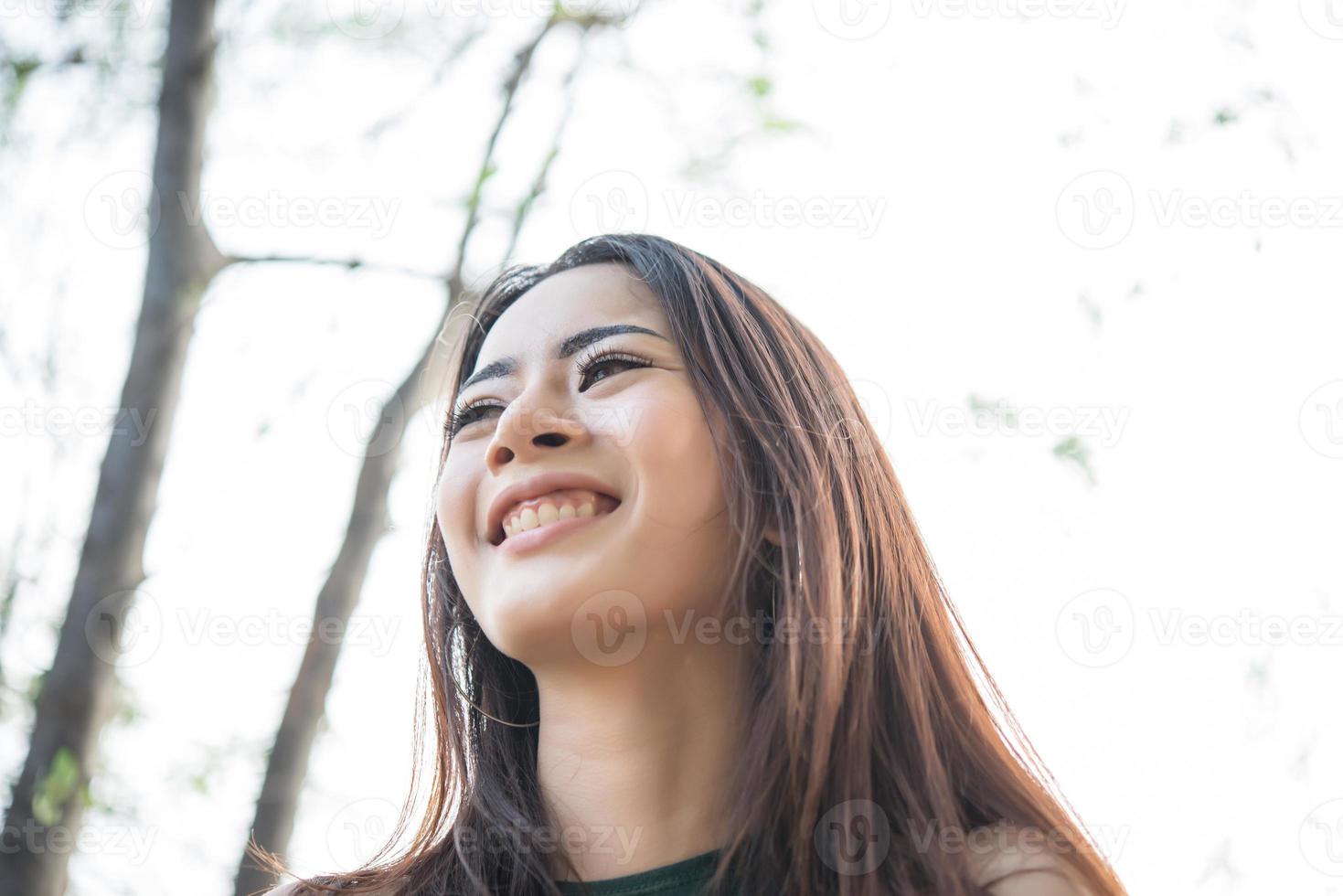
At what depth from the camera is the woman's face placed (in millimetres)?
1777

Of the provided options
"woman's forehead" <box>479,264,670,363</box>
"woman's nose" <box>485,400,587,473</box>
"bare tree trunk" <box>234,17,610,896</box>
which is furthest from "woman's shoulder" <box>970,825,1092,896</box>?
"bare tree trunk" <box>234,17,610,896</box>

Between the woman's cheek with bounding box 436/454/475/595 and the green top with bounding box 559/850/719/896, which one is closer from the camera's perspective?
the green top with bounding box 559/850/719/896

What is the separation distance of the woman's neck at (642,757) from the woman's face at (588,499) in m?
0.07

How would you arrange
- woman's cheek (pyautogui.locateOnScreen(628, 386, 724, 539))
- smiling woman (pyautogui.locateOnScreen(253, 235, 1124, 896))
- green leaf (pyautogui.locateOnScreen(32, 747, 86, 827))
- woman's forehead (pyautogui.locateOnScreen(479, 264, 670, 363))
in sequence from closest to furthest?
smiling woman (pyautogui.locateOnScreen(253, 235, 1124, 896)) < woman's cheek (pyautogui.locateOnScreen(628, 386, 724, 539)) < woman's forehead (pyautogui.locateOnScreen(479, 264, 670, 363)) < green leaf (pyautogui.locateOnScreen(32, 747, 86, 827))

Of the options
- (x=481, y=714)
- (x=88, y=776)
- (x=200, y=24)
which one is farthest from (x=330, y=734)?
(x=200, y=24)

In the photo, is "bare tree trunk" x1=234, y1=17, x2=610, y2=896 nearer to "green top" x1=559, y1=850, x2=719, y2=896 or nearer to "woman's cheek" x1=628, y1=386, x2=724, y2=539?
"green top" x1=559, y1=850, x2=719, y2=896

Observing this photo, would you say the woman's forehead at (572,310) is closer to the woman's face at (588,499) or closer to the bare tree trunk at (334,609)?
the woman's face at (588,499)

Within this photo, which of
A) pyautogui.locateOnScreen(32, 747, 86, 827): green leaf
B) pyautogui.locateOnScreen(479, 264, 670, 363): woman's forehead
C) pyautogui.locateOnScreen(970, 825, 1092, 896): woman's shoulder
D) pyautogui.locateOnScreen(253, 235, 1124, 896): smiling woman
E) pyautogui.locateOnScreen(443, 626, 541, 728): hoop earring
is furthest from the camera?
pyautogui.locateOnScreen(32, 747, 86, 827): green leaf

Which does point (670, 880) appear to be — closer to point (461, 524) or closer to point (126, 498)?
point (461, 524)

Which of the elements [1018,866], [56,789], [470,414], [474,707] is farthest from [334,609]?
[1018,866]

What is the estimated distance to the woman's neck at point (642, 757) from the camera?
179 centimetres

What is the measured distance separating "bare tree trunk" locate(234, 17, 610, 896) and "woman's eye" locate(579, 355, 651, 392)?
2.13m

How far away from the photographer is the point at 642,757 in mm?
1816

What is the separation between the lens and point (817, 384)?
82.7 inches
